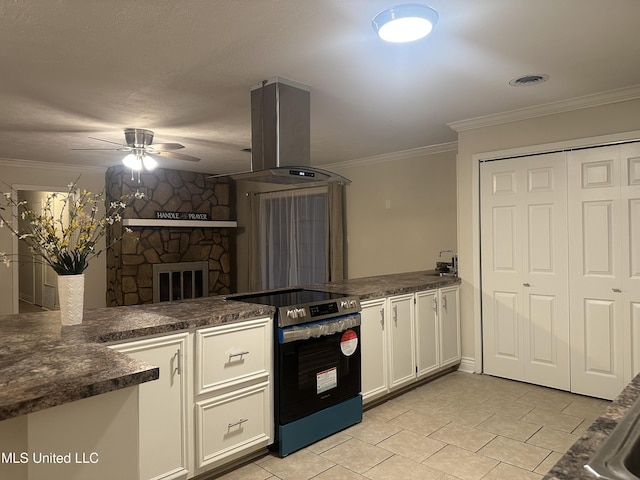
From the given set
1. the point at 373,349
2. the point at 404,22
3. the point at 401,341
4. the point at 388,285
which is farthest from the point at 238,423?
the point at 404,22

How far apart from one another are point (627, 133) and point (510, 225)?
1.08 metres

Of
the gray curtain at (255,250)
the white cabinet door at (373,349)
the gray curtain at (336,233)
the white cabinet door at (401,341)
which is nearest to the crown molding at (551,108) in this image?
the white cabinet door at (401,341)

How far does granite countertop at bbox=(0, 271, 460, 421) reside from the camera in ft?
3.91

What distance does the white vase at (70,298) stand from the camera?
2111 mm

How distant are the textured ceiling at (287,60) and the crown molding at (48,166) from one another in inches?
67.1

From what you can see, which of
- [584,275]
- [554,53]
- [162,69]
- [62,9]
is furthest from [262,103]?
[584,275]

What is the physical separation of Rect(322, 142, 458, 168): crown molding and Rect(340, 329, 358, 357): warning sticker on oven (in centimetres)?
284

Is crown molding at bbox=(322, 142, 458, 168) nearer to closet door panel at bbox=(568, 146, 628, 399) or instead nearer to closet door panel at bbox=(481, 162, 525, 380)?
closet door panel at bbox=(481, 162, 525, 380)

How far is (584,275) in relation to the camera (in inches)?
138

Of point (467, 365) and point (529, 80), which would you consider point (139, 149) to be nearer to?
point (529, 80)

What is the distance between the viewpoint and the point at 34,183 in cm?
577

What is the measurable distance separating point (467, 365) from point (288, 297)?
6.98ft

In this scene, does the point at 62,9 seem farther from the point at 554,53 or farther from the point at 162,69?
the point at 554,53

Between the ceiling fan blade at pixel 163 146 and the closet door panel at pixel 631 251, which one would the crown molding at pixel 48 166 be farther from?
the closet door panel at pixel 631 251
